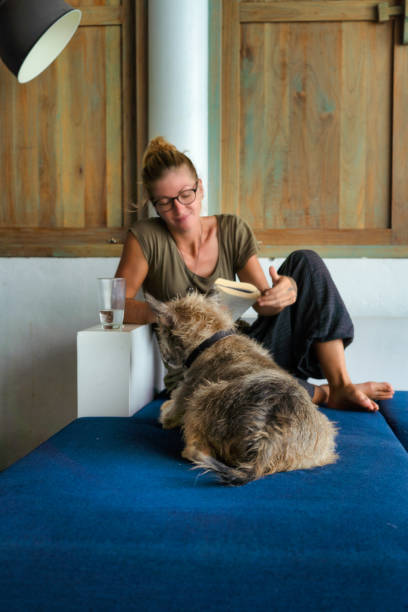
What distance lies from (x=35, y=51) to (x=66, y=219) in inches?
58.6

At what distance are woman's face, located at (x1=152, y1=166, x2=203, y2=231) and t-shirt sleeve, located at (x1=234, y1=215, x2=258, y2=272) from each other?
24 centimetres

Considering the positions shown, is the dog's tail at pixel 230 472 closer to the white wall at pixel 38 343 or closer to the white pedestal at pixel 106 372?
the white pedestal at pixel 106 372

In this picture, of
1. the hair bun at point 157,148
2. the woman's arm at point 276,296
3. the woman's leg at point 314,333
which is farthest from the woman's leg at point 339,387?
the hair bun at point 157,148

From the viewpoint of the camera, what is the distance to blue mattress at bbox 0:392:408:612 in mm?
883

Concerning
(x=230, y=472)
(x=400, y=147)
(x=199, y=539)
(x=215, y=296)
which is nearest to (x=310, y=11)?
(x=400, y=147)

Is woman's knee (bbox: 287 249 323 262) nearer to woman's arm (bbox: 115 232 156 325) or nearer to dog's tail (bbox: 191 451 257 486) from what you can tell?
woman's arm (bbox: 115 232 156 325)

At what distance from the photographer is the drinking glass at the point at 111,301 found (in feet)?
6.59

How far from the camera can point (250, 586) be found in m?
0.89

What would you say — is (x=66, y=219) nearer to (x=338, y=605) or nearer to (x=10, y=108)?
(x=10, y=108)

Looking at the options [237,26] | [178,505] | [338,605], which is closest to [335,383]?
[178,505]

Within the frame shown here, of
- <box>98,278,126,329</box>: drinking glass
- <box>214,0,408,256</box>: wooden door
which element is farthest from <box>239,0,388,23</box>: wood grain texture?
<box>98,278,126,329</box>: drinking glass

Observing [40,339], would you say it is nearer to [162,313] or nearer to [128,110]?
[128,110]

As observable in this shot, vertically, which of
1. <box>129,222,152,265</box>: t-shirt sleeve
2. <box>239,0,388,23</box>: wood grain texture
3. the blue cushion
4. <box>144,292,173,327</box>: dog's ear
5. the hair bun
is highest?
<box>239,0,388,23</box>: wood grain texture

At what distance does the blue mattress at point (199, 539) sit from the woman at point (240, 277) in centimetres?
75
